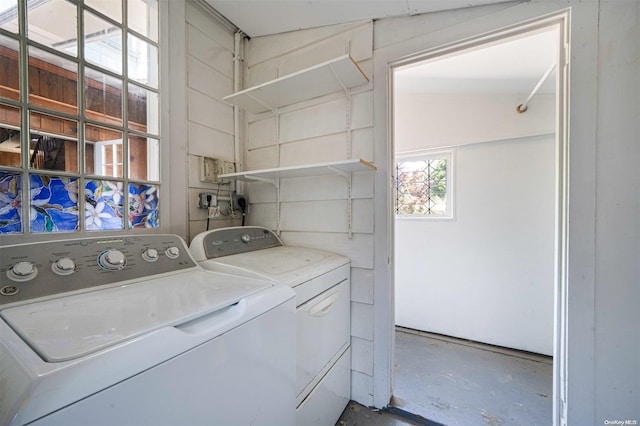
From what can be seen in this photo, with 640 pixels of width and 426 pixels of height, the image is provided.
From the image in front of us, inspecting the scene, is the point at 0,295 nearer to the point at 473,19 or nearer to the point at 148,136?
the point at 148,136

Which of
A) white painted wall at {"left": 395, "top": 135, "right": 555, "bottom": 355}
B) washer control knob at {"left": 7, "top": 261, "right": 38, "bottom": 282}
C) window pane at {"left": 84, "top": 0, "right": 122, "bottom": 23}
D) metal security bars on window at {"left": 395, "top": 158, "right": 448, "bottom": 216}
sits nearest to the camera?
washer control knob at {"left": 7, "top": 261, "right": 38, "bottom": 282}

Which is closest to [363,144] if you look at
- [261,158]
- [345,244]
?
[345,244]

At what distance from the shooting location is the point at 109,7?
1234 mm

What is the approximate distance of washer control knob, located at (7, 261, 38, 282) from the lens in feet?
2.52

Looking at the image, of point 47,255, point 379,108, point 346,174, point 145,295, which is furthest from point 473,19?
point 47,255

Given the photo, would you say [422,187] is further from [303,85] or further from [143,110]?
[143,110]

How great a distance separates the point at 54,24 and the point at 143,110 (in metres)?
0.42

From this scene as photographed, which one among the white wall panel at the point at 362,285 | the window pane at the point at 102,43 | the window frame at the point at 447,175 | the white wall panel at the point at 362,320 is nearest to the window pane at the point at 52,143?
the window pane at the point at 102,43

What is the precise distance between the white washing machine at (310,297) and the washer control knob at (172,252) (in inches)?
5.1

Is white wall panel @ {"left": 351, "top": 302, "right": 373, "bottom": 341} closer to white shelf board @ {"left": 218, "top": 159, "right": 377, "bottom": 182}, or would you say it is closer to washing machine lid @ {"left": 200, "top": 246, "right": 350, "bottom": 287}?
washing machine lid @ {"left": 200, "top": 246, "right": 350, "bottom": 287}

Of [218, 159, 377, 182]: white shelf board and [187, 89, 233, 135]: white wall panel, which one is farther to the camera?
[187, 89, 233, 135]: white wall panel

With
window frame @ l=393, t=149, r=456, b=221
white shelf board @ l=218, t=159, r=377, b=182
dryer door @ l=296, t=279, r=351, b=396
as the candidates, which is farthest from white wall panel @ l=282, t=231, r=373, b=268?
window frame @ l=393, t=149, r=456, b=221

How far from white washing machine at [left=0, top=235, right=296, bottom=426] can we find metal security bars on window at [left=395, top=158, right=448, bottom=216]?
2.18 meters

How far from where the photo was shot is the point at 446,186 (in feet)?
8.40
